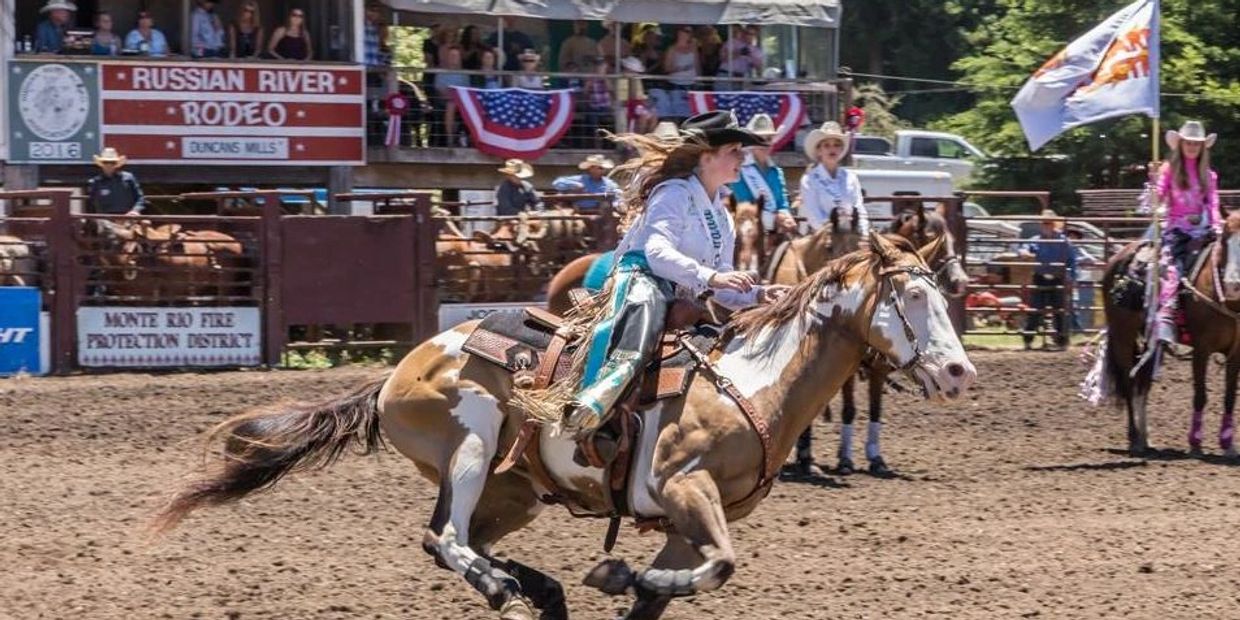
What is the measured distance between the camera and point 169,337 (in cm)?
1490

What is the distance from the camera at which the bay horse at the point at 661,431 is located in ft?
20.1

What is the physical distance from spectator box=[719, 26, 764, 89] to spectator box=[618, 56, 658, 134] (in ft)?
3.74

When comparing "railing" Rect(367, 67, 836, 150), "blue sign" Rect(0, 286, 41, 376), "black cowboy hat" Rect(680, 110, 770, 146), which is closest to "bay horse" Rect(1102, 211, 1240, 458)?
"black cowboy hat" Rect(680, 110, 770, 146)

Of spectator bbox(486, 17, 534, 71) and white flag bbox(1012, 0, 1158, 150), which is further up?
spectator bbox(486, 17, 534, 71)

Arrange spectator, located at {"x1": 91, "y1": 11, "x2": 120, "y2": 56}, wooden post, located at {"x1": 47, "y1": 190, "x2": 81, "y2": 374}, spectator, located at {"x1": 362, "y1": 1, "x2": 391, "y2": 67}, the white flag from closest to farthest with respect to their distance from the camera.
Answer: the white flag, wooden post, located at {"x1": 47, "y1": 190, "x2": 81, "y2": 374}, spectator, located at {"x1": 91, "y1": 11, "x2": 120, "y2": 56}, spectator, located at {"x1": 362, "y1": 1, "x2": 391, "y2": 67}

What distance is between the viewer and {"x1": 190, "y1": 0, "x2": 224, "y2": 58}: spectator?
63.1 ft

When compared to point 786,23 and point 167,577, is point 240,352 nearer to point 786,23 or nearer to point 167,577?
point 167,577

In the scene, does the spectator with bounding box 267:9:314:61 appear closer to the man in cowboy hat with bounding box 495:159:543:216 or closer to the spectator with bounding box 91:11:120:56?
the spectator with bounding box 91:11:120:56

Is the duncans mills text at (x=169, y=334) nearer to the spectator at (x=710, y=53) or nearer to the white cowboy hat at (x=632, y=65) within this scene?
the white cowboy hat at (x=632, y=65)

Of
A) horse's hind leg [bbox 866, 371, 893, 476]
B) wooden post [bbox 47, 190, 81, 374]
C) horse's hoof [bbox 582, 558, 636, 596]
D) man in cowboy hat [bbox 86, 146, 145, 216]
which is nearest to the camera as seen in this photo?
horse's hoof [bbox 582, 558, 636, 596]

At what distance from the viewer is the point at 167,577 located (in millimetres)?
7652

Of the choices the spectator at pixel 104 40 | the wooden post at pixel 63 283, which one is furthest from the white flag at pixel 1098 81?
the spectator at pixel 104 40

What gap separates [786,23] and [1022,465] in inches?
458

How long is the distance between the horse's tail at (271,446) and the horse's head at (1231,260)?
6878 millimetres
